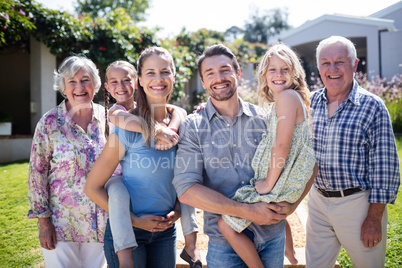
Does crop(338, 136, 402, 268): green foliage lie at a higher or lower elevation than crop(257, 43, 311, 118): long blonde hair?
lower

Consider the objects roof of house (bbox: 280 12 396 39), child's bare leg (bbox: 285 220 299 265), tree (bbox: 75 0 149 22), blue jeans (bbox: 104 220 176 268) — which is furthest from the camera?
tree (bbox: 75 0 149 22)

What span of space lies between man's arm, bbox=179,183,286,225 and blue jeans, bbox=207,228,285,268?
202 mm

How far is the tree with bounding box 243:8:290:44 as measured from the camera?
46.7 meters

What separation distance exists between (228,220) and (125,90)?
1780 mm

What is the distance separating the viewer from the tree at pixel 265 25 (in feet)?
153

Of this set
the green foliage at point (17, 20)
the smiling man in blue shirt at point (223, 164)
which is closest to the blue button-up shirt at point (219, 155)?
the smiling man in blue shirt at point (223, 164)

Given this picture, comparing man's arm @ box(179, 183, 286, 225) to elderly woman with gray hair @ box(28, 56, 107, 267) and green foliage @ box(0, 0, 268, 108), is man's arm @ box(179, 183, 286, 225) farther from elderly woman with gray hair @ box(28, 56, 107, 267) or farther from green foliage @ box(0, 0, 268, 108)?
green foliage @ box(0, 0, 268, 108)

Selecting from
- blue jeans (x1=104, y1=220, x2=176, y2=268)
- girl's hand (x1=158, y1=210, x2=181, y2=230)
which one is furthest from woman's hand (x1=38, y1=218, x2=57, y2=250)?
girl's hand (x1=158, y1=210, x2=181, y2=230)

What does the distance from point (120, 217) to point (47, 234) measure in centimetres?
80

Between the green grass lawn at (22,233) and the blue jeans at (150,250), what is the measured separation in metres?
1.57

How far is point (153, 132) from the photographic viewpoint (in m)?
2.10

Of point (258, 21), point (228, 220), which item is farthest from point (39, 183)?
point (258, 21)

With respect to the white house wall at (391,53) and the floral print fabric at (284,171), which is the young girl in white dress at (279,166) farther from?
the white house wall at (391,53)

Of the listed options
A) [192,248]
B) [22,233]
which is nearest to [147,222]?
[192,248]
